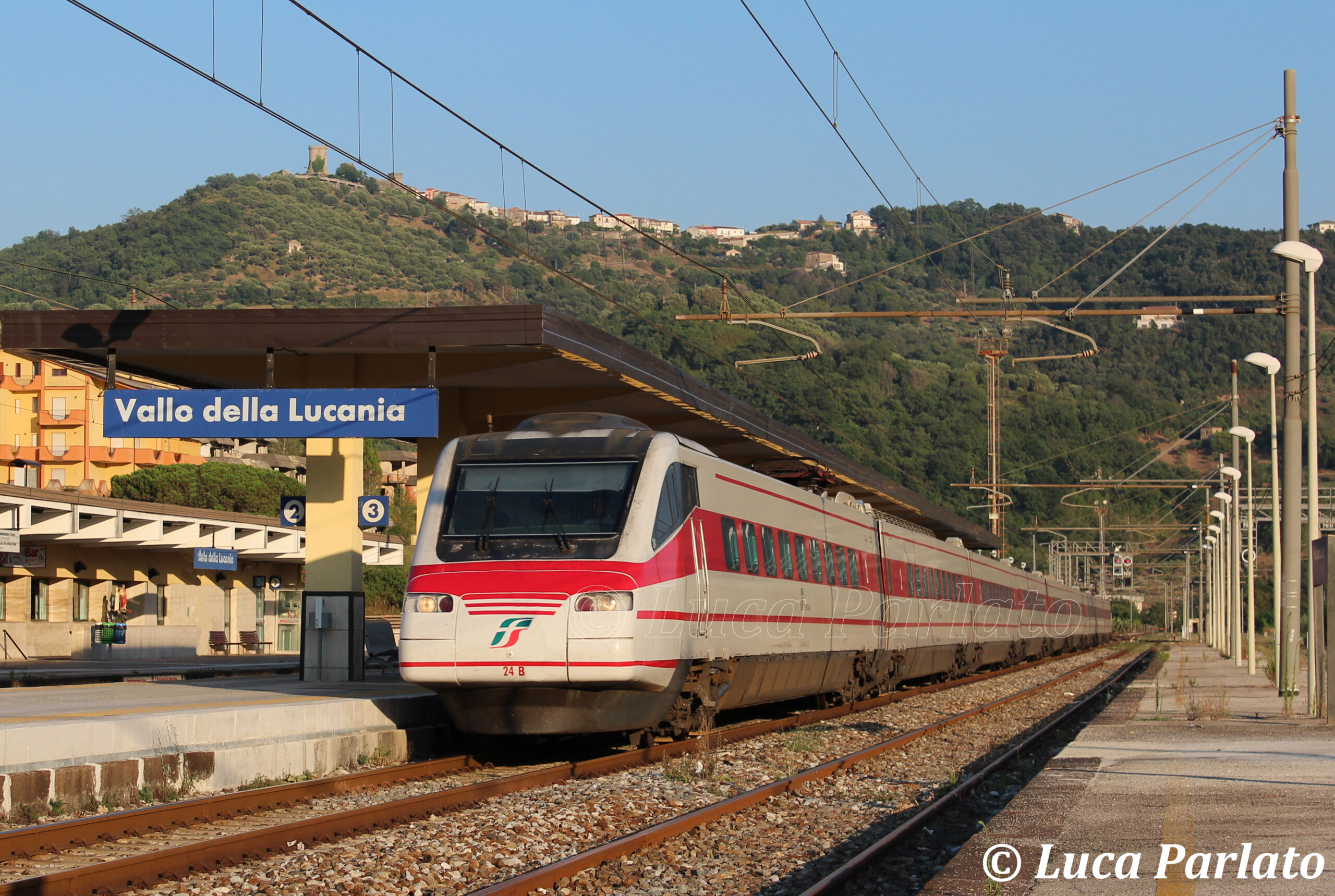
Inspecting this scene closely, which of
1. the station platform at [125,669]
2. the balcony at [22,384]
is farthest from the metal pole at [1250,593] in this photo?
the balcony at [22,384]

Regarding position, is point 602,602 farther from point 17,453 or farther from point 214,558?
point 17,453

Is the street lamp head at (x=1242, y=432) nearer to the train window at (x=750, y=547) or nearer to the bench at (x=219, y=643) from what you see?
the train window at (x=750, y=547)

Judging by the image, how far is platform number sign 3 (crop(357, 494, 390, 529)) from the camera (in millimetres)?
20875

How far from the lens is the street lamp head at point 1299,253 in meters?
19.0

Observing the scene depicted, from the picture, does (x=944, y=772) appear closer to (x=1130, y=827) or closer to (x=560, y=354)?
(x=1130, y=827)

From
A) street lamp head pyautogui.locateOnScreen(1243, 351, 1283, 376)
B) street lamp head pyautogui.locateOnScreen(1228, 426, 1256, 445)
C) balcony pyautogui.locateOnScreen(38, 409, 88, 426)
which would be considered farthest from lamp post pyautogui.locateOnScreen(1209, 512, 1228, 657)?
balcony pyautogui.locateOnScreen(38, 409, 88, 426)

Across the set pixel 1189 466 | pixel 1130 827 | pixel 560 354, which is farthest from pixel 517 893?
pixel 1189 466

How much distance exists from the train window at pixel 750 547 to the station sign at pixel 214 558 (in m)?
24.4

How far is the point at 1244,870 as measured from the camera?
25.5ft

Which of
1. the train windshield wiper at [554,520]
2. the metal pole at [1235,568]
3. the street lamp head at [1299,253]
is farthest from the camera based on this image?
the metal pole at [1235,568]

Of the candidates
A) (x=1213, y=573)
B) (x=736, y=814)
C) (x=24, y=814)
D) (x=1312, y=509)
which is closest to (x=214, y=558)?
(x=1312, y=509)

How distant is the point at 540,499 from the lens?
13.7m

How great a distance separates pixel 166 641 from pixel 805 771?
1374 inches

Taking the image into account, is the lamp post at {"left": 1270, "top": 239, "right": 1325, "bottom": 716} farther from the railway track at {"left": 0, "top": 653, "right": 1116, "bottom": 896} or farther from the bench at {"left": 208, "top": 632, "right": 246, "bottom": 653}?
the bench at {"left": 208, "top": 632, "right": 246, "bottom": 653}
